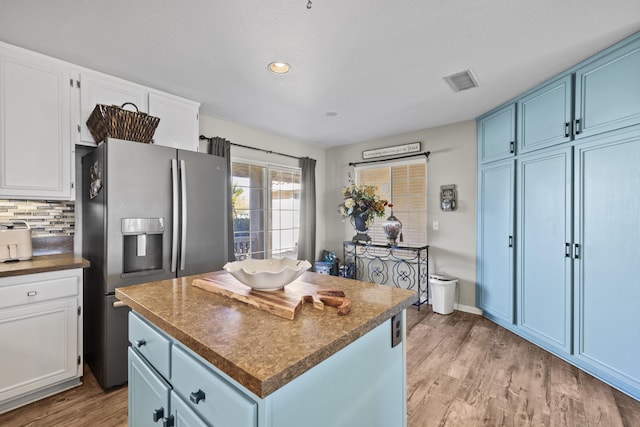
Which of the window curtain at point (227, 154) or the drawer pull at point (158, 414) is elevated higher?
the window curtain at point (227, 154)

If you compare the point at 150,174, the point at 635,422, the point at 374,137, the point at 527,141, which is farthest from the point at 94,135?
the point at 635,422

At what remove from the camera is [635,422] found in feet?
5.88

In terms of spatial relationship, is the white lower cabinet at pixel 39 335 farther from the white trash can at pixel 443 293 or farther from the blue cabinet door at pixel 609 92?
the blue cabinet door at pixel 609 92

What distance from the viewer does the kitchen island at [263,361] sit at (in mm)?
737

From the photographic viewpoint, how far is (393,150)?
14.5ft

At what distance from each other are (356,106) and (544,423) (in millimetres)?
3048

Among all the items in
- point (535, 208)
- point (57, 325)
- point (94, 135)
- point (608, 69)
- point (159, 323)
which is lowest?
point (57, 325)

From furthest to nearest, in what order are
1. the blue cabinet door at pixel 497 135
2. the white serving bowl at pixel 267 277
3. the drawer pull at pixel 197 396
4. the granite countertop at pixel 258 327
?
the blue cabinet door at pixel 497 135 < the white serving bowl at pixel 267 277 < the drawer pull at pixel 197 396 < the granite countertop at pixel 258 327

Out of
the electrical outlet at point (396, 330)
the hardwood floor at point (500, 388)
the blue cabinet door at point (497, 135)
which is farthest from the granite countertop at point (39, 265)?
the blue cabinet door at point (497, 135)

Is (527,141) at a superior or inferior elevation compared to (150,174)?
superior

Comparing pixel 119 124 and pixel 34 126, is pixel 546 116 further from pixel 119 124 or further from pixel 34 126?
pixel 34 126

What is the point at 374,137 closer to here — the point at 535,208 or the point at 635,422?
the point at 535,208

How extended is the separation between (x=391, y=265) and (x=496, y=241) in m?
1.55

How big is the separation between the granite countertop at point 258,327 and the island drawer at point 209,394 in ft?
0.24
